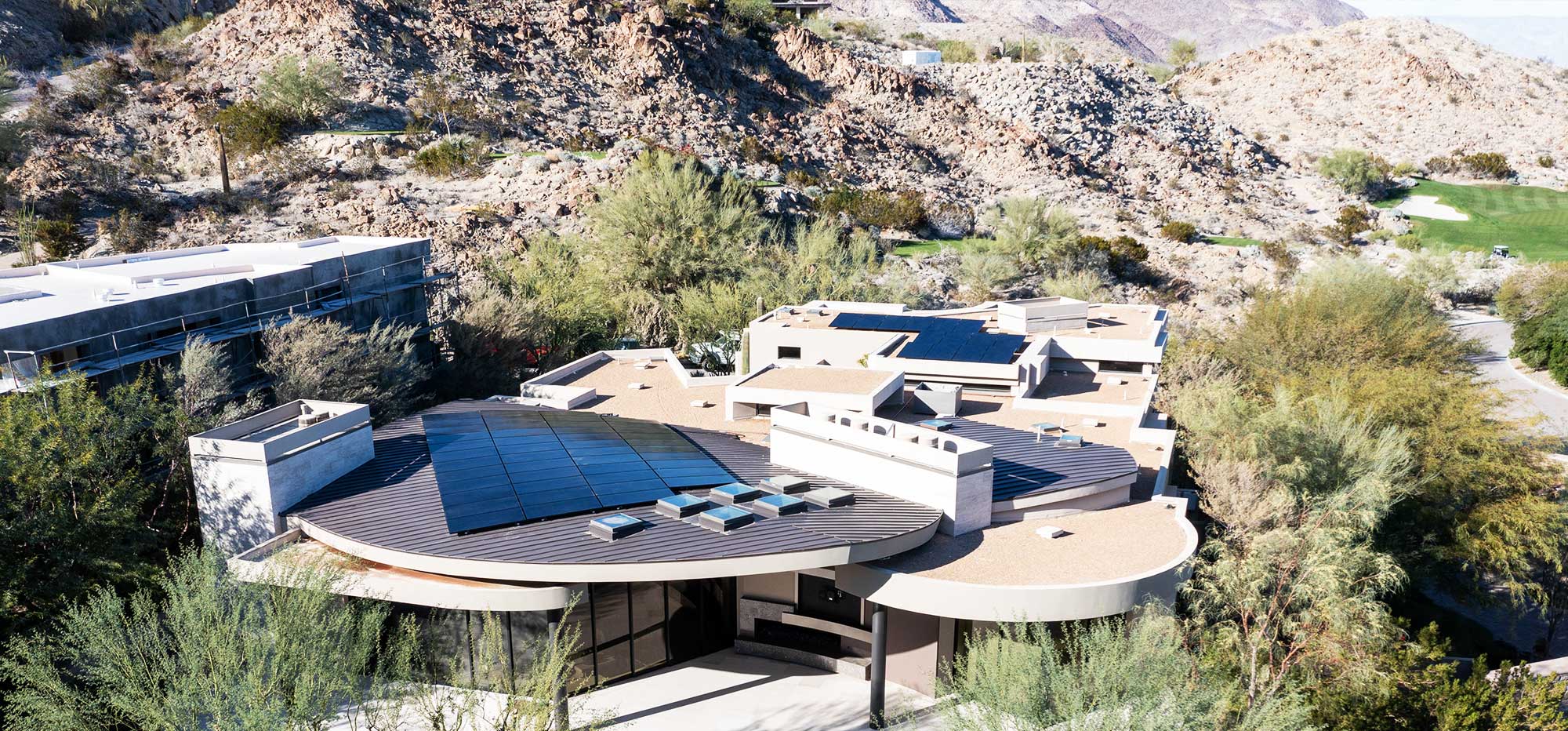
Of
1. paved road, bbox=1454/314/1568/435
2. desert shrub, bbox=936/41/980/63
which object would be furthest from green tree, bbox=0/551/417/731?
desert shrub, bbox=936/41/980/63

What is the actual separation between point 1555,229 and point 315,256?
90506 mm

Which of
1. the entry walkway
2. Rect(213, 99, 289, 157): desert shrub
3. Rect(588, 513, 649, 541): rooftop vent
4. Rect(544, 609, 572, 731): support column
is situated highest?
Rect(213, 99, 289, 157): desert shrub

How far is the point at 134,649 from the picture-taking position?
45.9 feet

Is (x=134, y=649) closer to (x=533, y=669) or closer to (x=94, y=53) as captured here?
(x=533, y=669)

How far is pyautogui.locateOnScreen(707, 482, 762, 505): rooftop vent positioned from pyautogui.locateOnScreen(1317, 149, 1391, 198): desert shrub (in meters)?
88.1

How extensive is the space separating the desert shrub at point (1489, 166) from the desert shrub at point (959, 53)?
50204 mm

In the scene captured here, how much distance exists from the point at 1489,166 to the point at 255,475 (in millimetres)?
113911

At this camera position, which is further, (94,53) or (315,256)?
(94,53)

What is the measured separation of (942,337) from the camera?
32500mm

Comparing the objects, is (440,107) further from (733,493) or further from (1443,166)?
(1443,166)

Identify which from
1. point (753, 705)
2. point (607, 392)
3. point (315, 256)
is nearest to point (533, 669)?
point (753, 705)

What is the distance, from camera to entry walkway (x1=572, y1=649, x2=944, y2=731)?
1758 centimetres

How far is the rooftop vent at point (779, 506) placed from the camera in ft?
59.9

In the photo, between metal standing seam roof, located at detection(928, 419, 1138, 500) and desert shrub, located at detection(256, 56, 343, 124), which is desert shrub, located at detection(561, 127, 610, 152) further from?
metal standing seam roof, located at detection(928, 419, 1138, 500)
